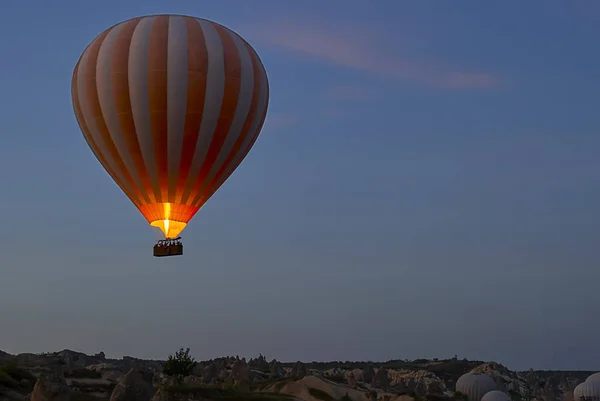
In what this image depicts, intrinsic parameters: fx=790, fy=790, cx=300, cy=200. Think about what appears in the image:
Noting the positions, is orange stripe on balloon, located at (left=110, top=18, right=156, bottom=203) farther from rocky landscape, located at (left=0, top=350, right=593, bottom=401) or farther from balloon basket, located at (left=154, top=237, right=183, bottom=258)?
rocky landscape, located at (left=0, top=350, right=593, bottom=401)

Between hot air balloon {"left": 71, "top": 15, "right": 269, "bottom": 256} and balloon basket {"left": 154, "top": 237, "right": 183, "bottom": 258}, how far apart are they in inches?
1.6

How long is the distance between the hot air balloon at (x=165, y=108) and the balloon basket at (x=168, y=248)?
1.6 inches

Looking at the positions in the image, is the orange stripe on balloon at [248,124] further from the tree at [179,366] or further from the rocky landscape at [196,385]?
the tree at [179,366]

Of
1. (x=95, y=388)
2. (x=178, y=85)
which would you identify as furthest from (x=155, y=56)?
(x=95, y=388)

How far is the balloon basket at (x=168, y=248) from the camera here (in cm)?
3109

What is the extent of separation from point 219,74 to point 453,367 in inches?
4643

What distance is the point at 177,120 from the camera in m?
30.7

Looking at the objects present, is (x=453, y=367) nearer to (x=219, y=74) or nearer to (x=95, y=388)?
(x=95, y=388)

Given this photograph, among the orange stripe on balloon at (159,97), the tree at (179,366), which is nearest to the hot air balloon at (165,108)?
the orange stripe on balloon at (159,97)

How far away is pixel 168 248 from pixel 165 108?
5490mm

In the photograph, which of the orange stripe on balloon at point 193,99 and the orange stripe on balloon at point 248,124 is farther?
the orange stripe on balloon at point 248,124

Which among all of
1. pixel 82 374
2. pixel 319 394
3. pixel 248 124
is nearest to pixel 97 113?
pixel 248 124

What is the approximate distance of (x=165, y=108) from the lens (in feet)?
100

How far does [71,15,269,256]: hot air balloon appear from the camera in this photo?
30.6 metres
